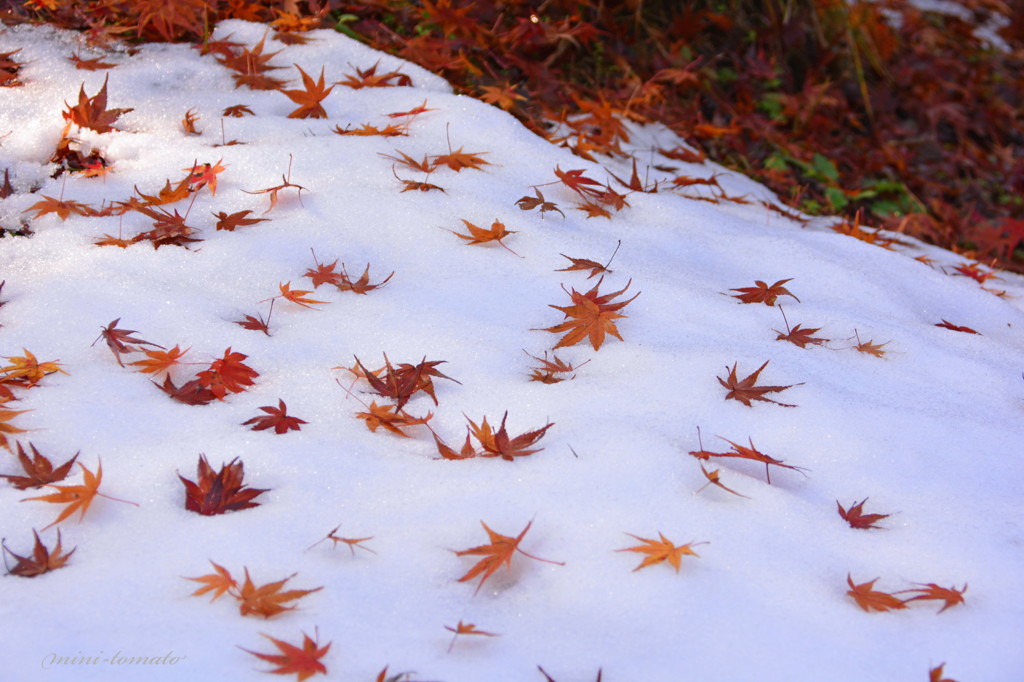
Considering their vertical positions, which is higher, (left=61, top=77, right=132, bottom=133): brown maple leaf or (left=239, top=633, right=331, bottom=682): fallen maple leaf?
(left=61, top=77, right=132, bottom=133): brown maple leaf

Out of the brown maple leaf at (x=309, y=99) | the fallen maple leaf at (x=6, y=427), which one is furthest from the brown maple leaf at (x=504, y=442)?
the brown maple leaf at (x=309, y=99)

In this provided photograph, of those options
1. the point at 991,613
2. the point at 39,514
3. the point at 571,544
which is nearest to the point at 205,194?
the point at 39,514

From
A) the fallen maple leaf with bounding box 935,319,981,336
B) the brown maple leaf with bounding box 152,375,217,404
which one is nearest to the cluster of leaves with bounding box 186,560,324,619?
the brown maple leaf with bounding box 152,375,217,404

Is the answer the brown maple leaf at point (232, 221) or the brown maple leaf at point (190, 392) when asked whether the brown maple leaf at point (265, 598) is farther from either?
the brown maple leaf at point (232, 221)

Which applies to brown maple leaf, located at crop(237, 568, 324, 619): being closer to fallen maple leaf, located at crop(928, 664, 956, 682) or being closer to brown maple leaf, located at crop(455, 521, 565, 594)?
brown maple leaf, located at crop(455, 521, 565, 594)

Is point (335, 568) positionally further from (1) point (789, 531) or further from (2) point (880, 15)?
(2) point (880, 15)
